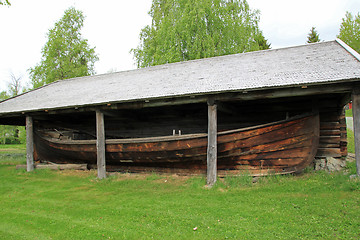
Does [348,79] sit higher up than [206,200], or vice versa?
[348,79]

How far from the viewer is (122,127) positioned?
1063 cm

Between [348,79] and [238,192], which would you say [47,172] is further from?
[348,79]

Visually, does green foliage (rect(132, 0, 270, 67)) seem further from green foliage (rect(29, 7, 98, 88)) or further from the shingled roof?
the shingled roof

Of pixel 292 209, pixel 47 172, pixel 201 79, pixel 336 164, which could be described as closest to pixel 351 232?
pixel 292 209

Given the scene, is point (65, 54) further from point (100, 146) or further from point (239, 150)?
point (239, 150)

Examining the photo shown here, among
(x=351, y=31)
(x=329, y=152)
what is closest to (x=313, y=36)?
(x=351, y=31)

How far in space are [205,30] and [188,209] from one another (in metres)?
18.3

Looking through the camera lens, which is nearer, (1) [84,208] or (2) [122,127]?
(1) [84,208]

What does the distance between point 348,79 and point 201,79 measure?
147 inches

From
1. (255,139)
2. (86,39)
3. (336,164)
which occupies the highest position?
(86,39)

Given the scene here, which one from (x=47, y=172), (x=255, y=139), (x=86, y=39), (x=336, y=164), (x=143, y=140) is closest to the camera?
(x=255, y=139)

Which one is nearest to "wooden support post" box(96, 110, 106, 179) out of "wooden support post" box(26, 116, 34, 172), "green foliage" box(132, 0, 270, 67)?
"wooden support post" box(26, 116, 34, 172)

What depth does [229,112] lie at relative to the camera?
7617 mm

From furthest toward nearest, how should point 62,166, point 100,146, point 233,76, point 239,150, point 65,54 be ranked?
point 65,54
point 62,166
point 100,146
point 233,76
point 239,150
